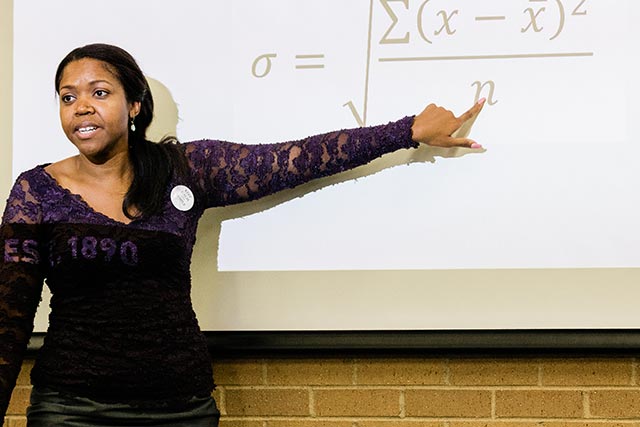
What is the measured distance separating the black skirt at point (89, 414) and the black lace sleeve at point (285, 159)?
0.41 m

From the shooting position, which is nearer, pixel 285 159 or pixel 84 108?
pixel 84 108

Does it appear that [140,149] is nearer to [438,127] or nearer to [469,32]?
[438,127]

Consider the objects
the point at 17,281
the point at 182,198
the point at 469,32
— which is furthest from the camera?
the point at 469,32

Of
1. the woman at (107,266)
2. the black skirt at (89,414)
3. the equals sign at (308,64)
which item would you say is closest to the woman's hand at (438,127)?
the woman at (107,266)

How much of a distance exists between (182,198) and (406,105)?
519mm

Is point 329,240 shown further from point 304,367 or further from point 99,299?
point 99,299

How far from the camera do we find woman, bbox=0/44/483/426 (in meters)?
1.44

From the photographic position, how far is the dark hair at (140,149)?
4.90 ft

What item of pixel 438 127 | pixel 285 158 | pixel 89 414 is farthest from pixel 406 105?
pixel 89 414

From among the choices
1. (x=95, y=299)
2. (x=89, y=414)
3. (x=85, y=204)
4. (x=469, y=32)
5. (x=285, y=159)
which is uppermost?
(x=469, y=32)

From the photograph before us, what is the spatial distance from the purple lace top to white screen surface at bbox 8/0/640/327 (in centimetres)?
32

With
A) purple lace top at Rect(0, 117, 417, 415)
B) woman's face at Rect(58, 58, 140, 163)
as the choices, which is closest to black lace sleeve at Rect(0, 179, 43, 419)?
purple lace top at Rect(0, 117, 417, 415)

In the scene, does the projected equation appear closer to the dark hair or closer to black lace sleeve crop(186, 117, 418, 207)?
black lace sleeve crop(186, 117, 418, 207)

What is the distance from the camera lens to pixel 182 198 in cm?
154
